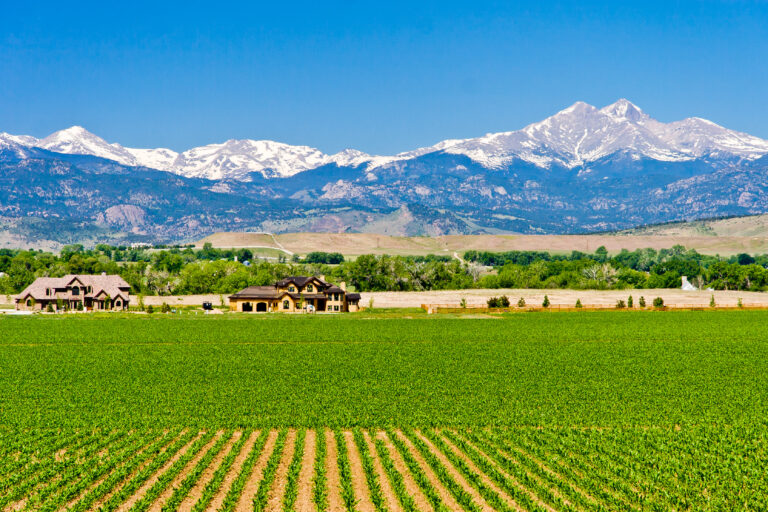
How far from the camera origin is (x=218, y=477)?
1011 inches

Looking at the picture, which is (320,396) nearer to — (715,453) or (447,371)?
(447,371)

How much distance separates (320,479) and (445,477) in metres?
4.32

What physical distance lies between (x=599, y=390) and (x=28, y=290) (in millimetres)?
109584

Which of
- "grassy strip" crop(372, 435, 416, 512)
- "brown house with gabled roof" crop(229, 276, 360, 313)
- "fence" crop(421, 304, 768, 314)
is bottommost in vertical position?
"grassy strip" crop(372, 435, 416, 512)

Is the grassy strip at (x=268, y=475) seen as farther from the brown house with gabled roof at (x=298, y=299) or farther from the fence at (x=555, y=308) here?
the brown house with gabled roof at (x=298, y=299)

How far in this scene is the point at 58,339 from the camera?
74.2 meters

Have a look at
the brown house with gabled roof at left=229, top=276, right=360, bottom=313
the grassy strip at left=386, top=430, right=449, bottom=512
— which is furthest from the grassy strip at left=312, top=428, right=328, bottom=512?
the brown house with gabled roof at left=229, top=276, right=360, bottom=313

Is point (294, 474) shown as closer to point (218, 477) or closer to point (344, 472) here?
point (344, 472)

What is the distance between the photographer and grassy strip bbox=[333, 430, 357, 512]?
23734mm

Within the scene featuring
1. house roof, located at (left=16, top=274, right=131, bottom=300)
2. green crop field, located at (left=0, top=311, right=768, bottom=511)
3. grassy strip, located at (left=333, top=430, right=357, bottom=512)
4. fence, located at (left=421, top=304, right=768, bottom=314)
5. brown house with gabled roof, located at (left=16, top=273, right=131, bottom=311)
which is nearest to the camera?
grassy strip, located at (left=333, top=430, right=357, bottom=512)

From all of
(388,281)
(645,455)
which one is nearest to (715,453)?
(645,455)

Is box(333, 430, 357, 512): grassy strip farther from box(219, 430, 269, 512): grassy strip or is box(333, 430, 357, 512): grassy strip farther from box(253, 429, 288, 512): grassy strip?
box(219, 430, 269, 512): grassy strip

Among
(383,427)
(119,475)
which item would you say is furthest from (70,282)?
(119,475)

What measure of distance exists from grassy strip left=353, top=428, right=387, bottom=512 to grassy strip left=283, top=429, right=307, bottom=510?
229 cm
